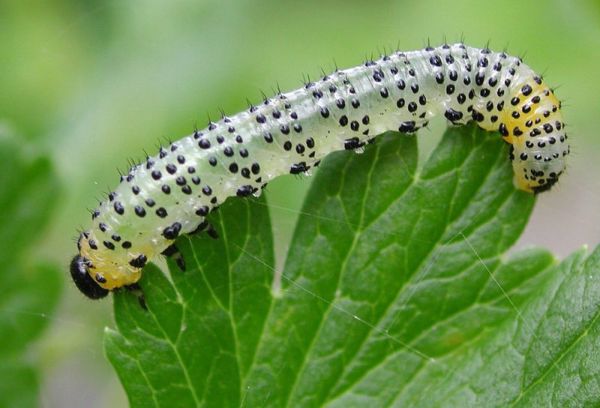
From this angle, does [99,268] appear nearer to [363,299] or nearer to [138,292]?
[138,292]

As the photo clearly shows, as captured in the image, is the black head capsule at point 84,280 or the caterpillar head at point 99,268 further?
the black head capsule at point 84,280

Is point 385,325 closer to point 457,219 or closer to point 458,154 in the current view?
point 457,219

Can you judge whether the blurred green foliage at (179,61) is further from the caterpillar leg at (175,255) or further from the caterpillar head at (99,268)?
the caterpillar leg at (175,255)

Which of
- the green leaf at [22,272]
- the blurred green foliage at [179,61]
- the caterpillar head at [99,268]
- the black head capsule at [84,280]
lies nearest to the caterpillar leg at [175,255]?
the caterpillar head at [99,268]

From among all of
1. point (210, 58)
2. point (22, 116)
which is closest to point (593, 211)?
point (210, 58)

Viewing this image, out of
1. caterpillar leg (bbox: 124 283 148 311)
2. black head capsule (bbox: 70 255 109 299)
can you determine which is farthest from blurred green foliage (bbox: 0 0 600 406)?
caterpillar leg (bbox: 124 283 148 311)

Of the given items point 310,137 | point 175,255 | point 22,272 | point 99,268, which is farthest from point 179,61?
point 175,255
